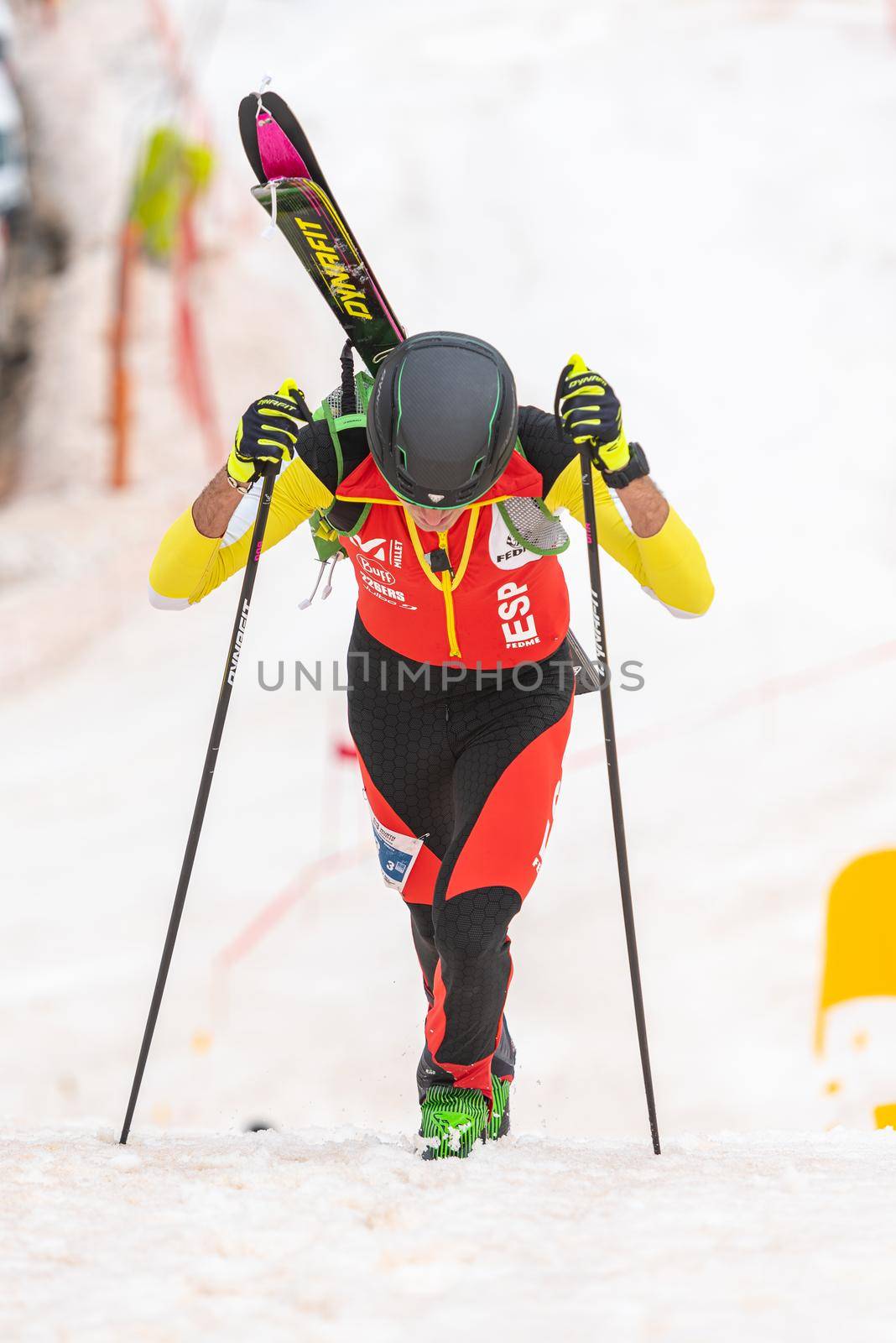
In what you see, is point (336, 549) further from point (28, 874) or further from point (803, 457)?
point (803, 457)

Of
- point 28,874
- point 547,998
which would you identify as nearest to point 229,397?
point 28,874

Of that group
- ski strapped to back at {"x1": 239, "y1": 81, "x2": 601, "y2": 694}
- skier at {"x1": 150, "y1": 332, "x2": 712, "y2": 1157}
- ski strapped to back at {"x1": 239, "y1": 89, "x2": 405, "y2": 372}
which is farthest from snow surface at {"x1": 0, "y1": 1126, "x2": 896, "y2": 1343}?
ski strapped to back at {"x1": 239, "y1": 89, "x2": 405, "y2": 372}

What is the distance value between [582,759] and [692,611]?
6623 millimetres

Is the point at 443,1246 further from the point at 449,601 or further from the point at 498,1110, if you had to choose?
the point at 449,601

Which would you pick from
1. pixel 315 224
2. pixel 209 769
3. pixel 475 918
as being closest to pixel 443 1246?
pixel 475 918

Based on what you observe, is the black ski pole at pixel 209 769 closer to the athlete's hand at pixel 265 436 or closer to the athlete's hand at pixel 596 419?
the athlete's hand at pixel 265 436

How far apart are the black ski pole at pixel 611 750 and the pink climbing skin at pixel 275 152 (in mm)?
1020

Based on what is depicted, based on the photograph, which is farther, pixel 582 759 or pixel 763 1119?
pixel 582 759

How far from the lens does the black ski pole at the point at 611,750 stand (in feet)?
10.7

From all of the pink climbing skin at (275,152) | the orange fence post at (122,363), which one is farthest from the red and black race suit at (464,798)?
the orange fence post at (122,363)

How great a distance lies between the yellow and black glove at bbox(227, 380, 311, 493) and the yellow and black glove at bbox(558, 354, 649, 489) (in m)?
0.67

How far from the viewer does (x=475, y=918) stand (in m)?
3.32

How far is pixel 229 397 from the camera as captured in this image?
60.3 ft

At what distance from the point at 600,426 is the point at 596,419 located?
22mm
